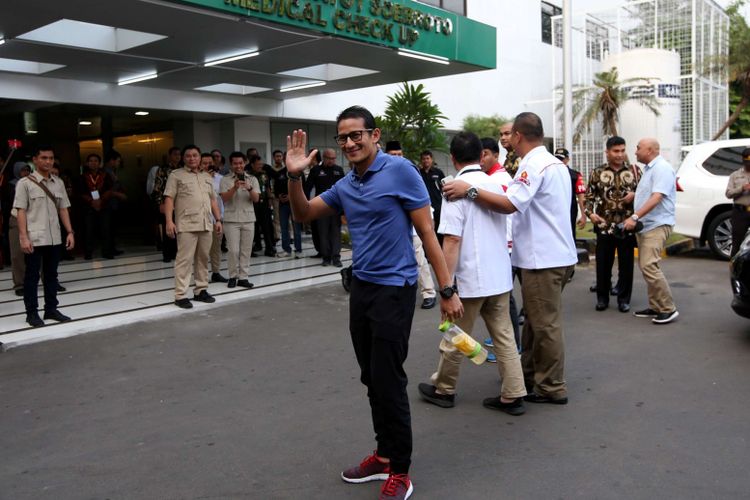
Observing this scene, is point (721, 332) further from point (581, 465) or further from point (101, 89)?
point (101, 89)

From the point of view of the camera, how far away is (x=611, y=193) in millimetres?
7359

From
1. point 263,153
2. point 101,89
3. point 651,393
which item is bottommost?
point 651,393

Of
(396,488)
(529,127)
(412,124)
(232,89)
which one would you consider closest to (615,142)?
(529,127)

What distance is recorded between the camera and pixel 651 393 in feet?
15.5

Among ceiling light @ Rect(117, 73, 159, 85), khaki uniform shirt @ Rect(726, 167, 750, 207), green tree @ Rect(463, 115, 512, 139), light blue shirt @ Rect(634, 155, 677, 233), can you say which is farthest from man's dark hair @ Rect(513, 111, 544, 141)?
green tree @ Rect(463, 115, 512, 139)

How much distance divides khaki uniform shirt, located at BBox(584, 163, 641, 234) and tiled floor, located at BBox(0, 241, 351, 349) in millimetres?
3924

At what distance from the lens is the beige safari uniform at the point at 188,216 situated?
7773mm

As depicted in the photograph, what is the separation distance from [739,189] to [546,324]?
545cm

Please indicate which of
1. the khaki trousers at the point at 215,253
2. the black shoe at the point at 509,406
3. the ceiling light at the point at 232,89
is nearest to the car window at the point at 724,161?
the ceiling light at the point at 232,89

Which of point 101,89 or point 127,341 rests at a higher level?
point 101,89

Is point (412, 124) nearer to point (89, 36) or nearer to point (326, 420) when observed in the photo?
point (89, 36)

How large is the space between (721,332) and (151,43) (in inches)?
287

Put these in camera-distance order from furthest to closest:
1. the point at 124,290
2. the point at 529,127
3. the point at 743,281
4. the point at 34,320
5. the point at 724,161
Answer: the point at 724,161, the point at 124,290, the point at 34,320, the point at 743,281, the point at 529,127

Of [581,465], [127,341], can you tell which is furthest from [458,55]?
[581,465]
